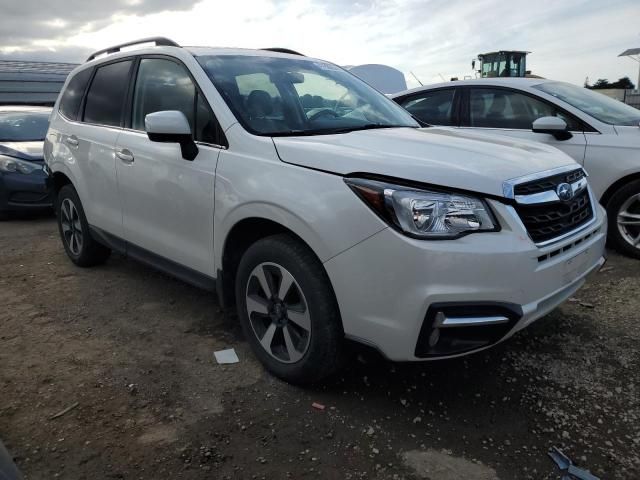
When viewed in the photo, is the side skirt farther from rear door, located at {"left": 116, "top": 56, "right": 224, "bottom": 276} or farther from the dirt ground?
the dirt ground

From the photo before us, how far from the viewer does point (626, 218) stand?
15.0 feet

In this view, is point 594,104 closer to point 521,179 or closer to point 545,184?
point 545,184

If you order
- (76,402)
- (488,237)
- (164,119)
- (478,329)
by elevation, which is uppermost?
(164,119)

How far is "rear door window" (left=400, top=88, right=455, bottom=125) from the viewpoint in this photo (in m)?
5.56

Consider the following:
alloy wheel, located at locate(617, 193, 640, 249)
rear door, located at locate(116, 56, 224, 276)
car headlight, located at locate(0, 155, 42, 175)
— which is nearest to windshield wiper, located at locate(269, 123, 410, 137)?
rear door, located at locate(116, 56, 224, 276)

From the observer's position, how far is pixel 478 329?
2.16 m

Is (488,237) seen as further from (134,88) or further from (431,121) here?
(431,121)

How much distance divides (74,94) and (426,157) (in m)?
3.55

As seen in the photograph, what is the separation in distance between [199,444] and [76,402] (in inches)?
30.3

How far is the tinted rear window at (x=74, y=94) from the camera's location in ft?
14.5

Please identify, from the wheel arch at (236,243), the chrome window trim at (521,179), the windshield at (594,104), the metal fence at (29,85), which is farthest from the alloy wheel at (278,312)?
the metal fence at (29,85)

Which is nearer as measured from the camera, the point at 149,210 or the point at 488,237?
the point at 488,237

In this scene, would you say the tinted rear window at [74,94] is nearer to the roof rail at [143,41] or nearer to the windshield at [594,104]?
the roof rail at [143,41]

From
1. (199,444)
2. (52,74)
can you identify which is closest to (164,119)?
(199,444)
